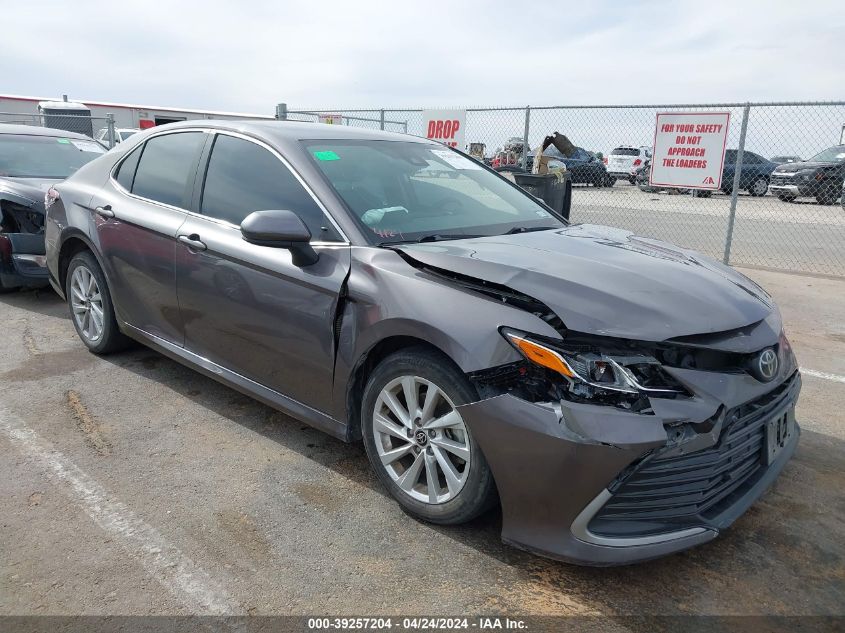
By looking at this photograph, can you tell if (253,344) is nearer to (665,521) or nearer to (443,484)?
(443,484)

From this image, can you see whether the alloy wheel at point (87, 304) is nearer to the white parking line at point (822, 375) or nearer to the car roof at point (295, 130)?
the car roof at point (295, 130)

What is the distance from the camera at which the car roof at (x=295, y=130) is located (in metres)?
3.57

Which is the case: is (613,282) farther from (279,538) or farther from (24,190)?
(24,190)

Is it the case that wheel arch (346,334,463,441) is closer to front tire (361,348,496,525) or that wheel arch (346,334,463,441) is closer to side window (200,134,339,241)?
front tire (361,348,496,525)

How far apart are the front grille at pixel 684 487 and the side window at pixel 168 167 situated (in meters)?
2.85

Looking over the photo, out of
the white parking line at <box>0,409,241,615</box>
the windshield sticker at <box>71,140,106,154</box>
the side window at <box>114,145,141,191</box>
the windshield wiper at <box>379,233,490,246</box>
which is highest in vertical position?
the windshield sticker at <box>71,140,106,154</box>

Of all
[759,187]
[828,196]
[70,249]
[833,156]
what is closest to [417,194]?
[70,249]

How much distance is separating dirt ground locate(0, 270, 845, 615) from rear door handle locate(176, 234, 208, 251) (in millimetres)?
984

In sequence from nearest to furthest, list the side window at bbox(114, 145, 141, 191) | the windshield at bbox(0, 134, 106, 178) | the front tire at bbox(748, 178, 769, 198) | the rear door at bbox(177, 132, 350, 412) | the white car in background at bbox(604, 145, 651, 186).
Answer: the rear door at bbox(177, 132, 350, 412)
the side window at bbox(114, 145, 141, 191)
the windshield at bbox(0, 134, 106, 178)
the front tire at bbox(748, 178, 769, 198)
the white car in background at bbox(604, 145, 651, 186)

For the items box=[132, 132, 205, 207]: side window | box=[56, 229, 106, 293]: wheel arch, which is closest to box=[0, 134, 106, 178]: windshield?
box=[56, 229, 106, 293]: wheel arch

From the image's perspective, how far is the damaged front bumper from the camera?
2.20m

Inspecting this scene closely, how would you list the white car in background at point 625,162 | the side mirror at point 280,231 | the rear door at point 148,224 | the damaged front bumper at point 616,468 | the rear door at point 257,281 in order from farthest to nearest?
the white car in background at point 625,162 < the rear door at point 148,224 < the rear door at point 257,281 < the side mirror at point 280,231 < the damaged front bumper at point 616,468

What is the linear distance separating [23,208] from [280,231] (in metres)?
4.49

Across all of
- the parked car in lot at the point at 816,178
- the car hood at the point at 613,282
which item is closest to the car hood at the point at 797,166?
the parked car in lot at the point at 816,178
